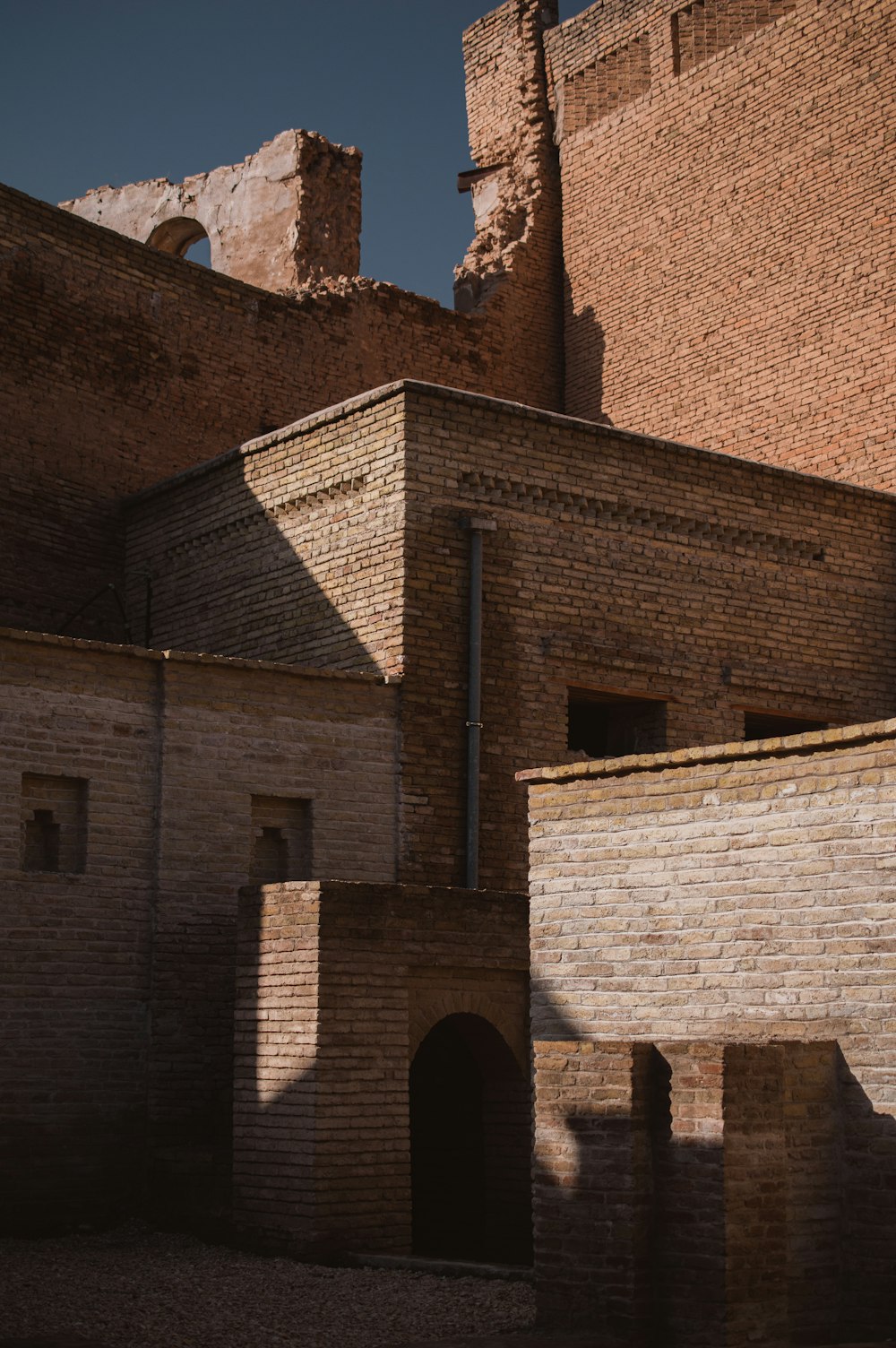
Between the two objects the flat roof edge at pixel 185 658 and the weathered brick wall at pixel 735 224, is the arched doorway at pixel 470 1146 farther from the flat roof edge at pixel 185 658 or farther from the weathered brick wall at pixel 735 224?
the weathered brick wall at pixel 735 224

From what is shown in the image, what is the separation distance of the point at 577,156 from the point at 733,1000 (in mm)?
14403

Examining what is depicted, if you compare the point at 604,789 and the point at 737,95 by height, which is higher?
the point at 737,95

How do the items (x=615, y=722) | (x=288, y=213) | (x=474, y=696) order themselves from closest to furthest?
(x=474, y=696), (x=615, y=722), (x=288, y=213)

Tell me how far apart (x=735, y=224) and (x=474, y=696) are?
315 inches

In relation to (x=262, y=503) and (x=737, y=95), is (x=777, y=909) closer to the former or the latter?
(x=262, y=503)

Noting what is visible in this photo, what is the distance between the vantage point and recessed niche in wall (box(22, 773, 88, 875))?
429 inches

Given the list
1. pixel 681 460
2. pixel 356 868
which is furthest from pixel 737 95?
pixel 356 868

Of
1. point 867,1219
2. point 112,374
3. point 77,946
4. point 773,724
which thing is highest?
point 112,374

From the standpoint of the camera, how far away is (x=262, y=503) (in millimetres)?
13867

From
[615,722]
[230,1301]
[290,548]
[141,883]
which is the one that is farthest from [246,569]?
[230,1301]

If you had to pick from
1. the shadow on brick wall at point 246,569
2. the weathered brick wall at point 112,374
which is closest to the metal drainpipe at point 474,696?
the shadow on brick wall at point 246,569

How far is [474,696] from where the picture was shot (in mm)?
12484

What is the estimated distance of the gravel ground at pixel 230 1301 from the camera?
7.52 m

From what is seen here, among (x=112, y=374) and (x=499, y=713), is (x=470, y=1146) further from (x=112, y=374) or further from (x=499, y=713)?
→ (x=112, y=374)
